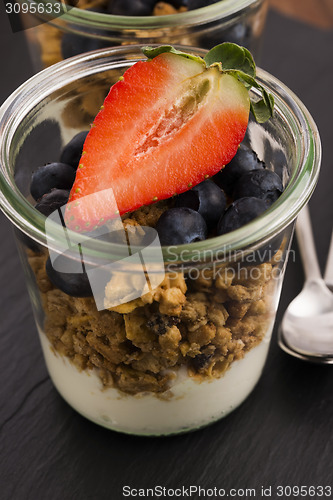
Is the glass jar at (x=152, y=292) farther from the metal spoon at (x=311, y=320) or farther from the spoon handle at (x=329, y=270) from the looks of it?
the spoon handle at (x=329, y=270)

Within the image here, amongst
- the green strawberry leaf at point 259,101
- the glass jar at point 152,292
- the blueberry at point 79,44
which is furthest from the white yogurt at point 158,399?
the blueberry at point 79,44

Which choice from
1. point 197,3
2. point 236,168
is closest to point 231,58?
point 236,168

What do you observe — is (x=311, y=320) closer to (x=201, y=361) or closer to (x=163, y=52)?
(x=201, y=361)

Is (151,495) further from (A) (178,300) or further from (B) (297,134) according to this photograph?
(B) (297,134)

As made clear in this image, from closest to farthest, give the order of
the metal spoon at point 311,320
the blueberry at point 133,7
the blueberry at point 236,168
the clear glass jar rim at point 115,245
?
1. the clear glass jar rim at point 115,245
2. the blueberry at point 236,168
3. the metal spoon at point 311,320
4. the blueberry at point 133,7

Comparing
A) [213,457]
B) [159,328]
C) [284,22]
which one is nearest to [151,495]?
[213,457]

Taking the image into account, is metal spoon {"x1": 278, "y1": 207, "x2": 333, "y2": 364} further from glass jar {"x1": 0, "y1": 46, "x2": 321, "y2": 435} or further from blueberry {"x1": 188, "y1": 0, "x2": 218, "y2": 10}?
blueberry {"x1": 188, "y1": 0, "x2": 218, "y2": 10}
